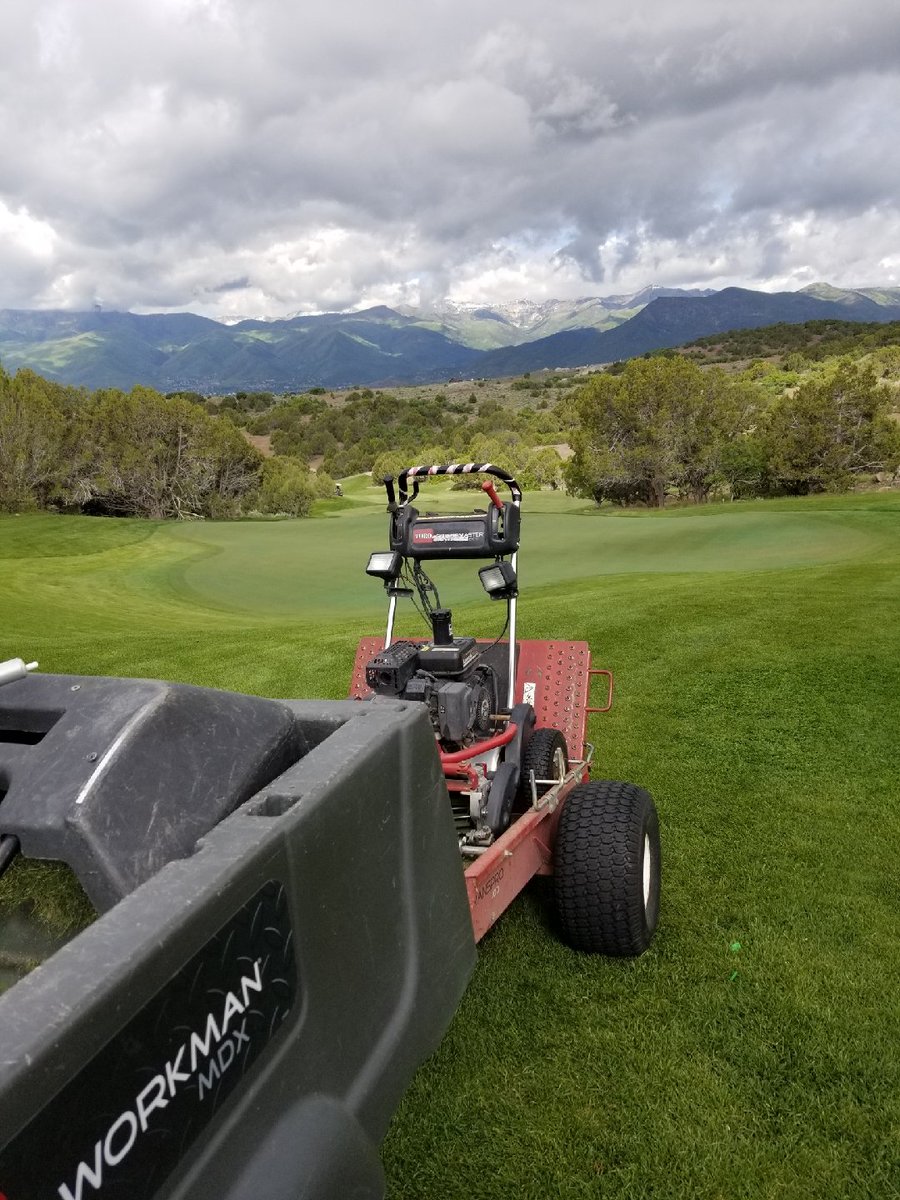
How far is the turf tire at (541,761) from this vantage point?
3.75 m

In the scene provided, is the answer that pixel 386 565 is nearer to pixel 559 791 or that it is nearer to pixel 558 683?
pixel 558 683

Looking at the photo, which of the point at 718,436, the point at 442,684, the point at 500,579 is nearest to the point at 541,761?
the point at 442,684

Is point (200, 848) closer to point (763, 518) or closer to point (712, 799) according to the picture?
point (712, 799)

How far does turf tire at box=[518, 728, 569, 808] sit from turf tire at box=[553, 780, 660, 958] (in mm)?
315

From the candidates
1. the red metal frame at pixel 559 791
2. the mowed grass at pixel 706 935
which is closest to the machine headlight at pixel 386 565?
the red metal frame at pixel 559 791

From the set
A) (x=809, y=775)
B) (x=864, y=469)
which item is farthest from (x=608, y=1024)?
(x=864, y=469)

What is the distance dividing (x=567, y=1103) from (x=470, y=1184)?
0.39 m

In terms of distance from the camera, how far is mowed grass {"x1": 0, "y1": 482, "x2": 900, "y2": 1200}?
94.6 inches

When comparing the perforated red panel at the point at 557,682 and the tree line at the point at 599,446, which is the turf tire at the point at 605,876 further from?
the tree line at the point at 599,446

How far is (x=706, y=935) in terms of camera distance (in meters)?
3.49

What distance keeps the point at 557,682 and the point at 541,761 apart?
97cm

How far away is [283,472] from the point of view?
42.2 metres

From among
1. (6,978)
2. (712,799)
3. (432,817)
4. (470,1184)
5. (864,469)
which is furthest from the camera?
(864,469)

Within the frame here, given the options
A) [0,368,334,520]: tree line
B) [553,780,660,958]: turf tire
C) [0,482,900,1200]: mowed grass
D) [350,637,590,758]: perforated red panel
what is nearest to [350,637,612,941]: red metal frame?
[350,637,590,758]: perforated red panel
